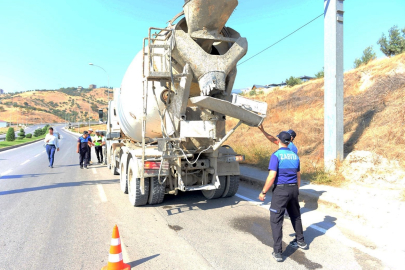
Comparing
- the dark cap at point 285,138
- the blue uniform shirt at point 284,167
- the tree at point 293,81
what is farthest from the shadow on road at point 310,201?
the tree at point 293,81

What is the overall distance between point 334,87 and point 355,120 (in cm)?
349

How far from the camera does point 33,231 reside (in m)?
4.75

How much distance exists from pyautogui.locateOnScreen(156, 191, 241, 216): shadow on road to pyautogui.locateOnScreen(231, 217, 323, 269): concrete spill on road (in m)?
1.03

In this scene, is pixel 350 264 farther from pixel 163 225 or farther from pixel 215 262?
pixel 163 225

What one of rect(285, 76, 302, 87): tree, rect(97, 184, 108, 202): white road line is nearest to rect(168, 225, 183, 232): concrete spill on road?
rect(97, 184, 108, 202): white road line

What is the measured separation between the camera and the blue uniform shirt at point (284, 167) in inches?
149

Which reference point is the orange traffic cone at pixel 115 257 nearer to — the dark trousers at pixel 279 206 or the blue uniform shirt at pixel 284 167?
the dark trousers at pixel 279 206

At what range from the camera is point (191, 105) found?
18.6 feet

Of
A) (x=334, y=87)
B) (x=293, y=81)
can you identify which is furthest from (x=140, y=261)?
(x=293, y=81)

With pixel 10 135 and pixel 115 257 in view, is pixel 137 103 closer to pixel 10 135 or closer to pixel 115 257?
pixel 115 257

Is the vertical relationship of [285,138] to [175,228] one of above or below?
above

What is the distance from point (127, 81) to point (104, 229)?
12.9 feet

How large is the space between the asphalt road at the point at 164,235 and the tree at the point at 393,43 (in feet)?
74.3

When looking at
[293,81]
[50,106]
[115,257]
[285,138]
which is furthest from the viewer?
Answer: [50,106]
